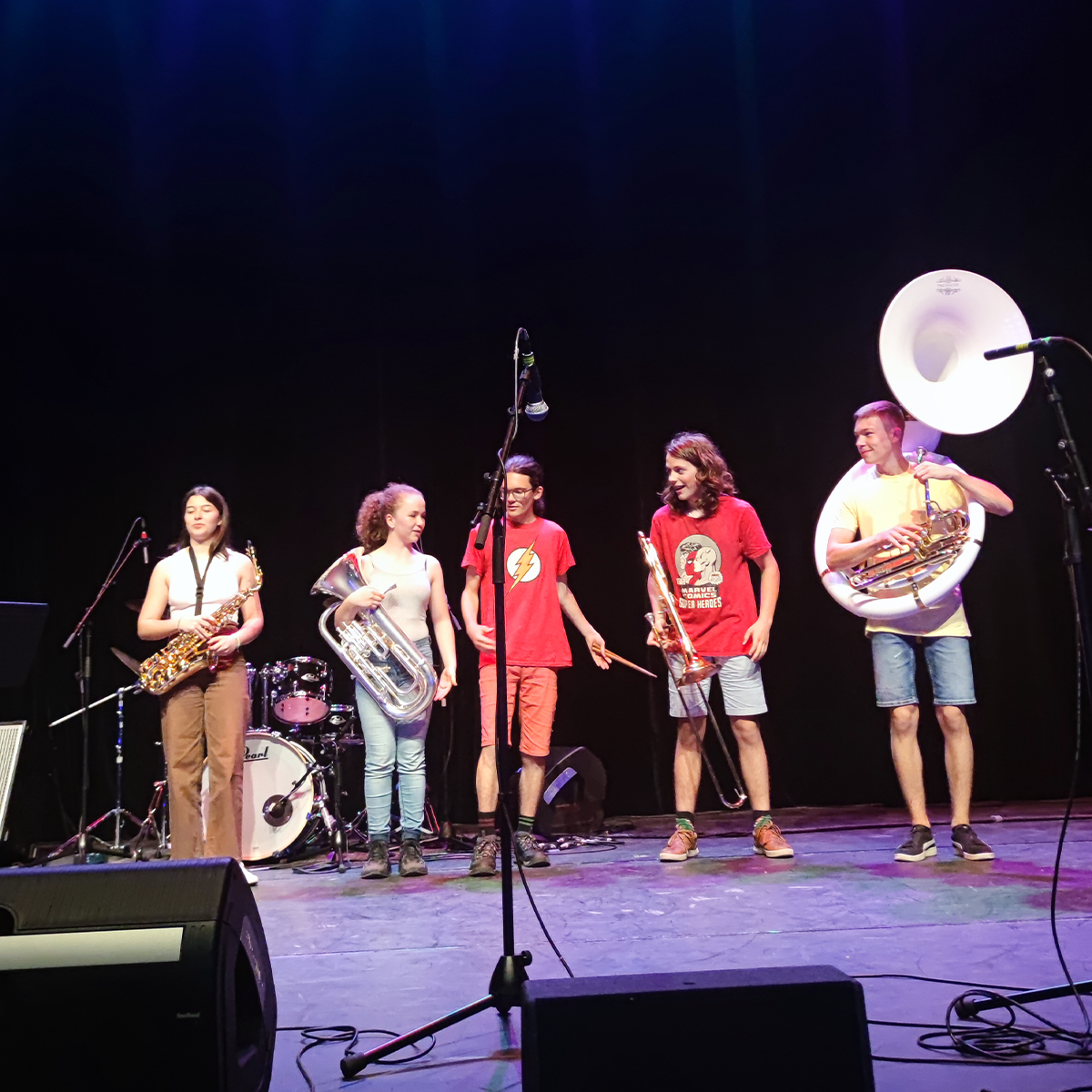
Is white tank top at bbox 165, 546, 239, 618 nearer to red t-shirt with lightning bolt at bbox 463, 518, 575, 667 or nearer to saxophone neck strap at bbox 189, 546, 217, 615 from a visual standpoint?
saxophone neck strap at bbox 189, 546, 217, 615

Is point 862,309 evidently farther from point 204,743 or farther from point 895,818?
point 204,743

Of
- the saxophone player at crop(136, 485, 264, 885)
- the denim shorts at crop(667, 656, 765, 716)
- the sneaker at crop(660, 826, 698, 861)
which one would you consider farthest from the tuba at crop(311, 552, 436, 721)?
the sneaker at crop(660, 826, 698, 861)

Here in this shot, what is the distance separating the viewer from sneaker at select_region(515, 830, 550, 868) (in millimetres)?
4988

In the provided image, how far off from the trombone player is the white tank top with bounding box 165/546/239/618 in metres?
2.78

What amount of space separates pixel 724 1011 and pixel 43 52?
6.65 metres

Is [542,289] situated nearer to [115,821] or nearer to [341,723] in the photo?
[341,723]

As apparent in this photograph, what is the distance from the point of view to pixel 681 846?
4969mm

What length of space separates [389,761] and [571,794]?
1.43m

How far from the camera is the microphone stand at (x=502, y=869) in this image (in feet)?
7.83

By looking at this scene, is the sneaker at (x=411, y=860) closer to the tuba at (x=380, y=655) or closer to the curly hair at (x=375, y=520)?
the tuba at (x=380, y=655)

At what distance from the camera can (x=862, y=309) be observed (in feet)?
21.9

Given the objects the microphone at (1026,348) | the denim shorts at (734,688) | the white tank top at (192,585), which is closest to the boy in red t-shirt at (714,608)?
the denim shorts at (734,688)

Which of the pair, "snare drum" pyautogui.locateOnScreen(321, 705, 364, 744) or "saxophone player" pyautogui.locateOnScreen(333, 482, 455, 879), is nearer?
"saxophone player" pyautogui.locateOnScreen(333, 482, 455, 879)

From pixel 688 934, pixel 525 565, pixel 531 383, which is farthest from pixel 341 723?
pixel 531 383
